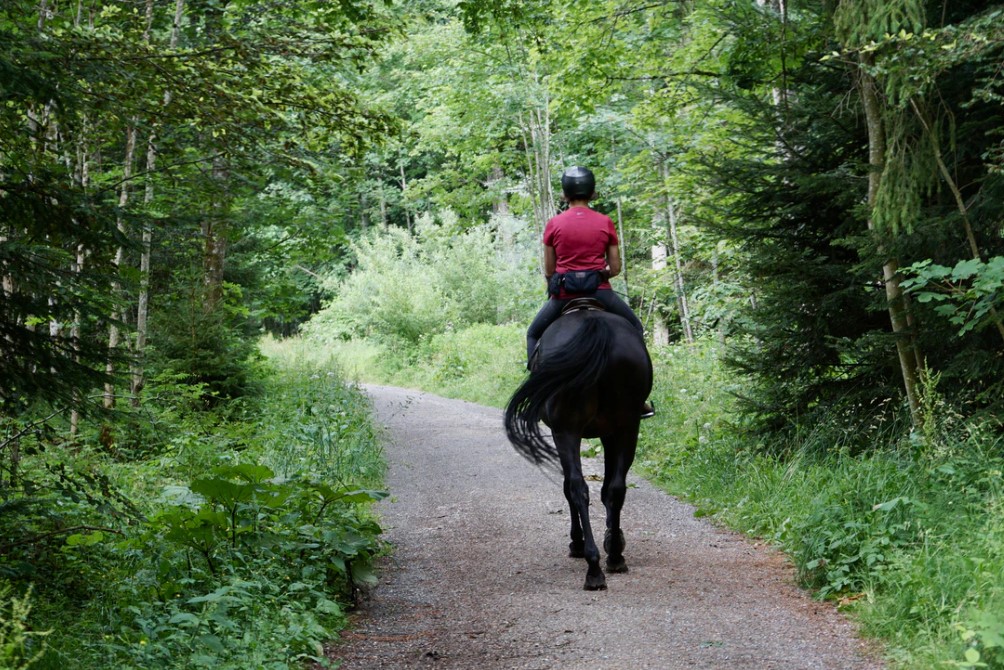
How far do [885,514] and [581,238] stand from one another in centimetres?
296

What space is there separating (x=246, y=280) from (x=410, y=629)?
44.7 ft

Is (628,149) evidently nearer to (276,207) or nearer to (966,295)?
(276,207)

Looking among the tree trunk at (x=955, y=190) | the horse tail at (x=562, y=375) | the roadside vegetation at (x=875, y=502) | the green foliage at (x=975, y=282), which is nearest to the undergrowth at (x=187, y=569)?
the horse tail at (x=562, y=375)

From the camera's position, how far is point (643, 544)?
7.54 metres

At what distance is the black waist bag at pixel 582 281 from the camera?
276 inches

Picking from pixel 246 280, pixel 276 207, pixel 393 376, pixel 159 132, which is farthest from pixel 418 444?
pixel 393 376

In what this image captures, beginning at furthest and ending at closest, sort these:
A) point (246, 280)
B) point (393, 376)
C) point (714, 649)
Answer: point (393, 376) → point (246, 280) → point (714, 649)

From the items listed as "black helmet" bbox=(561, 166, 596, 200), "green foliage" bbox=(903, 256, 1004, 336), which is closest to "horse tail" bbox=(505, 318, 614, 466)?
"black helmet" bbox=(561, 166, 596, 200)

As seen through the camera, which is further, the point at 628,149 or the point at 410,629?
the point at 628,149

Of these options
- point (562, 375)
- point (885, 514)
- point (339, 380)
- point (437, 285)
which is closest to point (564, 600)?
point (562, 375)

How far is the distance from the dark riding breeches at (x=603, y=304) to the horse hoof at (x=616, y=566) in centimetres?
176

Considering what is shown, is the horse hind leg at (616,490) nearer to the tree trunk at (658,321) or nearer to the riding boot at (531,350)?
the riding boot at (531,350)

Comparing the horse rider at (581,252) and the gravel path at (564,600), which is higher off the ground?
the horse rider at (581,252)

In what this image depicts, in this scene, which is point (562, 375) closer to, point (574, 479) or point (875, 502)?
point (574, 479)
